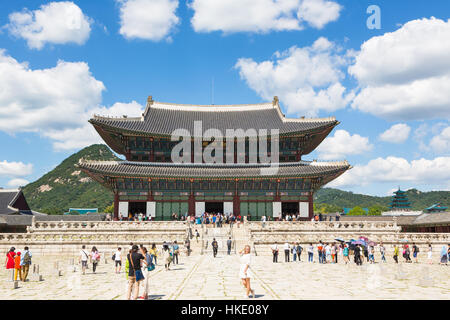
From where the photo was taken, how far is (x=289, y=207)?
44.1m

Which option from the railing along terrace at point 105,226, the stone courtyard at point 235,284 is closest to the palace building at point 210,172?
the railing along terrace at point 105,226

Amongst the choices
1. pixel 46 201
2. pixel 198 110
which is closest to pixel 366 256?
pixel 198 110

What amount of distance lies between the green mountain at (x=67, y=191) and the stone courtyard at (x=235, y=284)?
3840 inches

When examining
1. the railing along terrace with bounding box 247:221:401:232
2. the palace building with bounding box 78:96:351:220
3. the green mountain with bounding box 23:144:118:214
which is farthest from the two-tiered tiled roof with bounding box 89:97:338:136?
the green mountain with bounding box 23:144:118:214

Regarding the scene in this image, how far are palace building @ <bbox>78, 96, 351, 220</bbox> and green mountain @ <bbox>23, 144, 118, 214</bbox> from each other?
7187 centimetres

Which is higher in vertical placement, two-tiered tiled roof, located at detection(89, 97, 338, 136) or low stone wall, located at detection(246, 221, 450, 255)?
two-tiered tiled roof, located at detection(89, 97, 338, 136)

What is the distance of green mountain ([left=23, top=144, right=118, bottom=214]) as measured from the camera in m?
114

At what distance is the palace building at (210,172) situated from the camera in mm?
41938

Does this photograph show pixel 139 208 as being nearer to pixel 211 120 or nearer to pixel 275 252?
pixel 211 120

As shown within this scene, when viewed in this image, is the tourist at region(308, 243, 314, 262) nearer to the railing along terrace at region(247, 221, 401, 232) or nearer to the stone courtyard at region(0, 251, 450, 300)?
the stone courtyard at region(0, 251, 450, 300)
